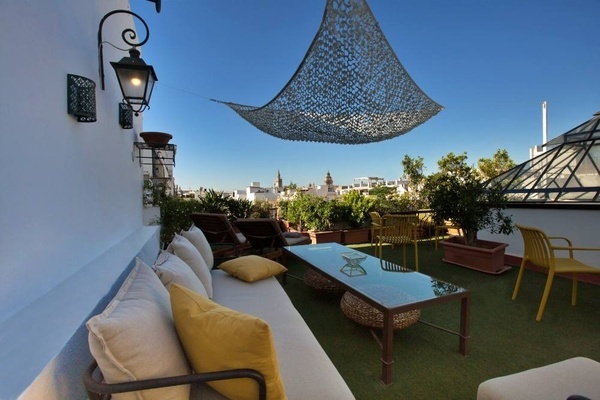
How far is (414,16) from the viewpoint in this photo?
5152 millimetres

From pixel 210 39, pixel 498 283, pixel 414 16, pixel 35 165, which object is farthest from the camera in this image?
pixel 210 39

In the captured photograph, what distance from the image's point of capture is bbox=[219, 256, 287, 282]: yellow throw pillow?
2375 millimetres

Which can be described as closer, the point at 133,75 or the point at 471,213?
the point at 133,75

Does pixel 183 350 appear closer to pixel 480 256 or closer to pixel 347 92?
pixel 347 92

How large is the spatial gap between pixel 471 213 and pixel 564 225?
1.30 m

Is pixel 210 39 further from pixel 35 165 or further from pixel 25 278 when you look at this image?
pixel 25 278

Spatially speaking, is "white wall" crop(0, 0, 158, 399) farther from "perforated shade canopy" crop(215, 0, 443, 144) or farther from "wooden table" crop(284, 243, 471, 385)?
"perforated shade canopy" crop(215, 0, 443, 144)

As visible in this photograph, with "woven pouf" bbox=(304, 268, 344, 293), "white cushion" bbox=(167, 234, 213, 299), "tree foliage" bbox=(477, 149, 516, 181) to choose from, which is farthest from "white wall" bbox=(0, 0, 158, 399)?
"tree foliage" bbox=(477, 149, 516, 181)

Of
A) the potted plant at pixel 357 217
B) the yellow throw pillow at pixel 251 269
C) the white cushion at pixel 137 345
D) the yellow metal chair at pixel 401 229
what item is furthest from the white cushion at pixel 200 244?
the potted plant at pixel 357 217

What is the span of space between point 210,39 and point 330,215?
4429 millimetres

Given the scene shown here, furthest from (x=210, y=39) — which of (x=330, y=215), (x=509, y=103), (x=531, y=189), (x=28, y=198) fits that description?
(x=509, y=103)

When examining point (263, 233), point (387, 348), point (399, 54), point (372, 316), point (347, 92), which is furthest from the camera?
point (399, 54)

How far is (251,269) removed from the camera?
2.41 m

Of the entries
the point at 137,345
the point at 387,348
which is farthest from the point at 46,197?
the point at 387,348
